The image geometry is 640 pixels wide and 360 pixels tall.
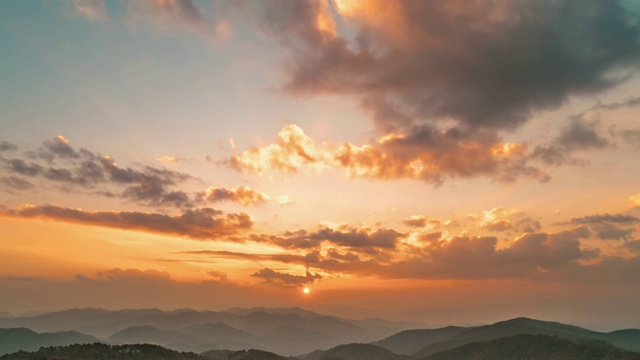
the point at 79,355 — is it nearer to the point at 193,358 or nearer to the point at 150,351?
the point at 150,351

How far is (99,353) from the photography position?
153 m

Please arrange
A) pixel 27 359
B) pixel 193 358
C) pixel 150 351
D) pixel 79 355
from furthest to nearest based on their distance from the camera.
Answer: pixel 193 358, pixel 150 351, pixel 79 355, pixel 27 359

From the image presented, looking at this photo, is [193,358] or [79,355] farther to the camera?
[193,358]

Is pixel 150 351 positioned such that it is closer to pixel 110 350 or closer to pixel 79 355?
pixel 110 350

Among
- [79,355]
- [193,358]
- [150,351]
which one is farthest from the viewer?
[193,358]

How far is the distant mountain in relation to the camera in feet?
457

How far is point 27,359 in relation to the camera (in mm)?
133500

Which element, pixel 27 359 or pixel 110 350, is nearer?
pixel 27 359

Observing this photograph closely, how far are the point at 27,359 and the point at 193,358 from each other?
71.3m

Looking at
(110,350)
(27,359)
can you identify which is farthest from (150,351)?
(27,359)

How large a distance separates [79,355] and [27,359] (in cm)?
2086

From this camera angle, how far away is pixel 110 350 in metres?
159

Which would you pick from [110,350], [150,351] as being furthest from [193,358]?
[110,350]

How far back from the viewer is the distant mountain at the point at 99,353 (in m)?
139
